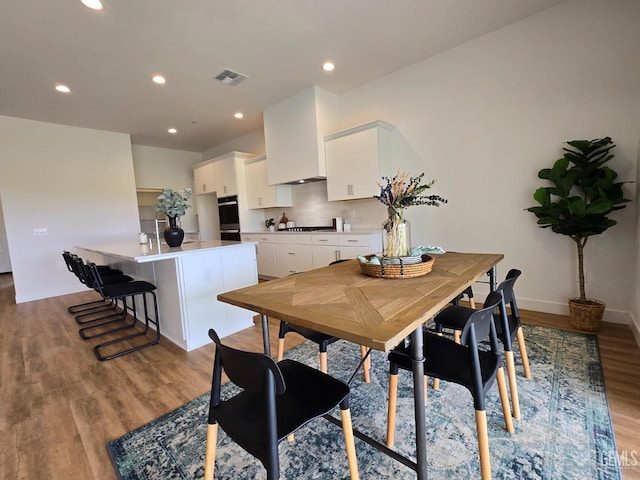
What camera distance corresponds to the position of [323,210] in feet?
16.0

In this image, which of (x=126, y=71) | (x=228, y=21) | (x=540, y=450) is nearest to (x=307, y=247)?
(x=228, y=21)

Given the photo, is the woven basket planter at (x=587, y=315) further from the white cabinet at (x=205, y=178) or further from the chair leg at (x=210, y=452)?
the white cabinet at (x=205, y=178)

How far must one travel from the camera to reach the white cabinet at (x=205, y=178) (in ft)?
19.5

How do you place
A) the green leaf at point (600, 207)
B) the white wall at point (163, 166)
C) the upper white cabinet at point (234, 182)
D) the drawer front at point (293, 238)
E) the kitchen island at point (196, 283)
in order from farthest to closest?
the white wall at point (163, 166) < the upper white cabinet at point (234, 182) < the drawer front at point (293, 238) < the kitchen island at point (196, 283) < the green leaf at point (600, 207)

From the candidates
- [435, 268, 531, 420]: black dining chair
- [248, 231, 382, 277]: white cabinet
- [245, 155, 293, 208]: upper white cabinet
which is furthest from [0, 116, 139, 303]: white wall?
[435, 268, 531, 420]: black dining chair

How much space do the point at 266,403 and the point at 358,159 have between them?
3.43 meters

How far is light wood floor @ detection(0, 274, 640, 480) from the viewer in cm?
144

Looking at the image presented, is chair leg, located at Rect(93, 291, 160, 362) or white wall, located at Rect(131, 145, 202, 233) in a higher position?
white wall, located at Rect(131, 145, 202, 233)

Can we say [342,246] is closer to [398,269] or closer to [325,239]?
[325,239]

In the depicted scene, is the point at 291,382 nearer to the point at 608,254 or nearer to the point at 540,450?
the point at 540,450

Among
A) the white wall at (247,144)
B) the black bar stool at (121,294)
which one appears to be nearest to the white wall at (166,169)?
the white wall at (247,144)

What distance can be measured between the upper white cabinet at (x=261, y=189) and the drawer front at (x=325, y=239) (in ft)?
4.03

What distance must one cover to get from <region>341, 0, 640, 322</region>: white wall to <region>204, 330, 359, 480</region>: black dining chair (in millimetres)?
2922

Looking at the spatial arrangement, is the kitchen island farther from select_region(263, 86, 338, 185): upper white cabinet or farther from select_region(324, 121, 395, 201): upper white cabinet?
select_region(263, 86, 338, 185): upper white cabinet
